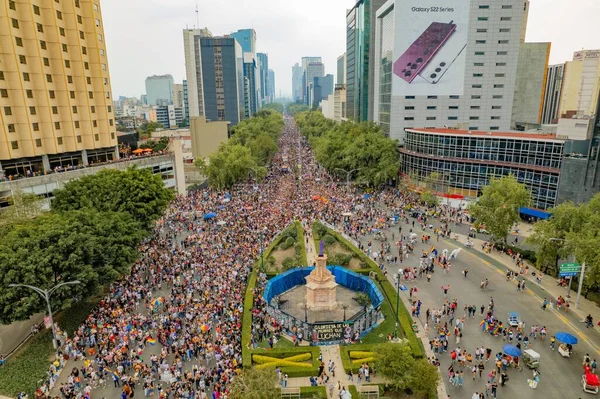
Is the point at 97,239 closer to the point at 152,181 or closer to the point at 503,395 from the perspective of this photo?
the point at 152,181

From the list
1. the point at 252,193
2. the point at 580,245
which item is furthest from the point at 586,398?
the point at 252,193

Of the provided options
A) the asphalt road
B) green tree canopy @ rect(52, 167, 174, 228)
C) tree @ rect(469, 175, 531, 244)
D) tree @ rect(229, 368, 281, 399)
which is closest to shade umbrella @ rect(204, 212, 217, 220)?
green tree canopy @ rect(52, 167, 174, 228)

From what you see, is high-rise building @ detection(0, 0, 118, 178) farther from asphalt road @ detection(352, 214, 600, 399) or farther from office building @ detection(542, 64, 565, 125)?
office building @ detection(542, 64, 565, 125)

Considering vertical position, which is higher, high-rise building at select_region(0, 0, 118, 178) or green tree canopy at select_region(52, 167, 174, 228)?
high-rise building at select_region(0, 0, 118, 178)

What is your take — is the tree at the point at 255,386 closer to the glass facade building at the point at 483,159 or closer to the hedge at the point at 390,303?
the hedge at the point at 390,303

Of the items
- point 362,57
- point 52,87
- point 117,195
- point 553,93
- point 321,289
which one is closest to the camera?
point 321,289

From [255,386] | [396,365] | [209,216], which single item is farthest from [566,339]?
[209,216]

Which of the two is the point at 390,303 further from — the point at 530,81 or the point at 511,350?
the point at 530,81
